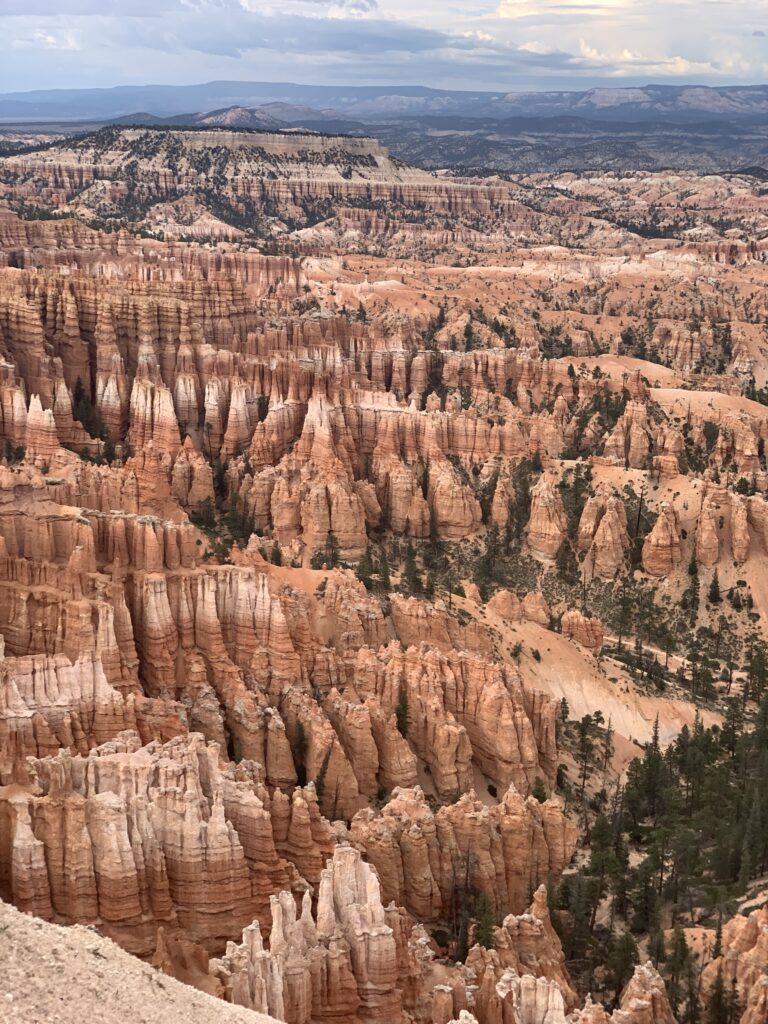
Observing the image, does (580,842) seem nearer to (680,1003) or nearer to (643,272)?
(680,1003)

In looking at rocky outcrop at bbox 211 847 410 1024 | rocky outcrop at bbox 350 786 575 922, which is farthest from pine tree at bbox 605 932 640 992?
rocky outcrop at bbox 211 847 410 1024

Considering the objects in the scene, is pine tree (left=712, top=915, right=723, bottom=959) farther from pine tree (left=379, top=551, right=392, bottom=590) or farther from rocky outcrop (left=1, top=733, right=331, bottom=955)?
pine tree (left=379, top=551, right=392, bottom=590)

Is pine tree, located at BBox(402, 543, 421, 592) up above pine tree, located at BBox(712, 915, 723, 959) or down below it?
below

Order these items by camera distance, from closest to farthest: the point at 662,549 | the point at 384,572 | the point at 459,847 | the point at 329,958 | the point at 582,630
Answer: the point at 329,958 → the point at 459,847 → the point at 582,630 → the point at 384,572 → the point at 662,549

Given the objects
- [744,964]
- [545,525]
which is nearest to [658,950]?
[744,964]

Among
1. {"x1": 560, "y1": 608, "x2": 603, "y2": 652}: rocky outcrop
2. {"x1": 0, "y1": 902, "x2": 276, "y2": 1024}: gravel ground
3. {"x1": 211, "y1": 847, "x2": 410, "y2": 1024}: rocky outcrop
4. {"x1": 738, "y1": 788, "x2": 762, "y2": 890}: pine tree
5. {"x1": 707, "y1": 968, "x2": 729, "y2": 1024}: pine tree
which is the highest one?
{"x1": 0, "y1": 902, "x2": 276, "y2": 1024}: gravel ground

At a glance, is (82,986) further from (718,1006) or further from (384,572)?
(384,572)

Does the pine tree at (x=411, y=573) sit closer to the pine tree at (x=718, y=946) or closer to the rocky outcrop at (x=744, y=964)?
the pine tree at (x=718, y=946)

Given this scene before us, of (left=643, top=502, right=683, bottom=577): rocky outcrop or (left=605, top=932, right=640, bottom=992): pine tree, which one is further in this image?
(left=643, top=502, right=683, bottom=577): rocky outcrop

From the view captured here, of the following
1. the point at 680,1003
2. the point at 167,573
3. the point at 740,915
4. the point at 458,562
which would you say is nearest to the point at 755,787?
the point at 740,915

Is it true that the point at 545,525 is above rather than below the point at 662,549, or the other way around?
above
